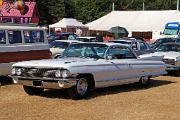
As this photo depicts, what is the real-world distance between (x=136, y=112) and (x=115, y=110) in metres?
0.47

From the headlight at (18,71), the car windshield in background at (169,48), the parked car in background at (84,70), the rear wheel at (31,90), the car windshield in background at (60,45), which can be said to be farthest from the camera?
the car windshield in background at (60,45)

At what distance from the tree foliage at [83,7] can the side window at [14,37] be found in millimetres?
69875

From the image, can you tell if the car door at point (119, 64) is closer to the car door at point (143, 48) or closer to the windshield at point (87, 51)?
the windshield at point (87, 51)

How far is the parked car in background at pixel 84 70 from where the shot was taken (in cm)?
1034

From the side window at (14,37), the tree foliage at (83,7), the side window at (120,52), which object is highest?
the tree foliage at (83,7)

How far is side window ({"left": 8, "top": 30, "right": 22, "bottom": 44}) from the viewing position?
13533 millimetres

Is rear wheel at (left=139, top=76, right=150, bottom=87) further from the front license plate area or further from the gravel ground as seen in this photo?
the front license plate area

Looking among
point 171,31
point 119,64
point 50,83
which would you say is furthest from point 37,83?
point 171,31

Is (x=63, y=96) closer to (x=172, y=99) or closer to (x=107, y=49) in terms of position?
(x=107, y=49)

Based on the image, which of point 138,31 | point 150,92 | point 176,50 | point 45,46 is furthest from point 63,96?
point 138,31

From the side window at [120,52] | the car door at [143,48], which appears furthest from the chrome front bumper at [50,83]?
the car door at [143,48]

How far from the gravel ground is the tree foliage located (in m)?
72.0

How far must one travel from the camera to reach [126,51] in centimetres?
1309

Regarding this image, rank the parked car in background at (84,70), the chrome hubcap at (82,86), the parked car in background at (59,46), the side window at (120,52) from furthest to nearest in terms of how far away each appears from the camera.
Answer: the parked car in background at (59,46) < the side window at (120,52) < the chrome hubcap at (82,86) < the parked car in background at (84,70)
